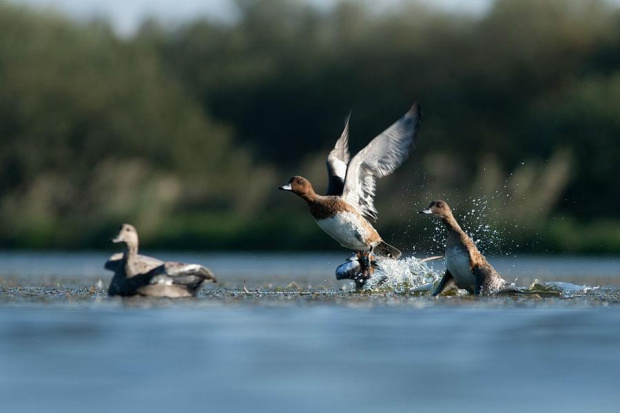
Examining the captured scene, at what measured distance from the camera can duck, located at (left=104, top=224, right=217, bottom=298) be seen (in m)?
10.5

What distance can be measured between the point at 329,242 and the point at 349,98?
1638 cm

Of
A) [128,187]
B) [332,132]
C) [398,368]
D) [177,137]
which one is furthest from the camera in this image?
[332,132]

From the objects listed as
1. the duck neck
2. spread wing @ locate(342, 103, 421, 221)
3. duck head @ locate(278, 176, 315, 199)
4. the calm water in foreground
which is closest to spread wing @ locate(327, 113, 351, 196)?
spread wing @ locate(342, 103, 421, 221)

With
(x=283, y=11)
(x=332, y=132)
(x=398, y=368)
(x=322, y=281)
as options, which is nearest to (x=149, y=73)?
(x=332, y=132)

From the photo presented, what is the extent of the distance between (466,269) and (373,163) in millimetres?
2364

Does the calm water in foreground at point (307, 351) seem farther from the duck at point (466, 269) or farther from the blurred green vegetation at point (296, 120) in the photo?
the blurred green vegetation at point (296, 120)

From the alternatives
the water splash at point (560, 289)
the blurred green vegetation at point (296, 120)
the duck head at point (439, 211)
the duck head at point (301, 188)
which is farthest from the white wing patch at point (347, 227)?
the blurred green vegetation at point (296, 120)

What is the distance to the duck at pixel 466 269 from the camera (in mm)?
11352

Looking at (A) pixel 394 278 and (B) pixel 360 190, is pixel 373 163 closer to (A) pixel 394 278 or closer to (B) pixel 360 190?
(B) pixel 360 190

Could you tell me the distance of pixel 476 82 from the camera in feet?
124

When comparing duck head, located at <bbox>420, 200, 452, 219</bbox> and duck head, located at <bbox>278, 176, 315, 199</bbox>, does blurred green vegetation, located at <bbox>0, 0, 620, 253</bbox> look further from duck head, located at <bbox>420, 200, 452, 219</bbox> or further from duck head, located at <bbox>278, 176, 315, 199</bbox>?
duck head, located at <bbox>420, 200, 452, 219</bbox>

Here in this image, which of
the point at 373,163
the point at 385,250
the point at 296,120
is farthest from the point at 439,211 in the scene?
the point at 296,120

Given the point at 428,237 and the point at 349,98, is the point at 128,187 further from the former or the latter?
the point at 349,98

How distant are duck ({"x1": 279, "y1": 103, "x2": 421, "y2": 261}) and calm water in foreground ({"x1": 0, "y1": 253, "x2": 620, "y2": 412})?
87 centimetres
